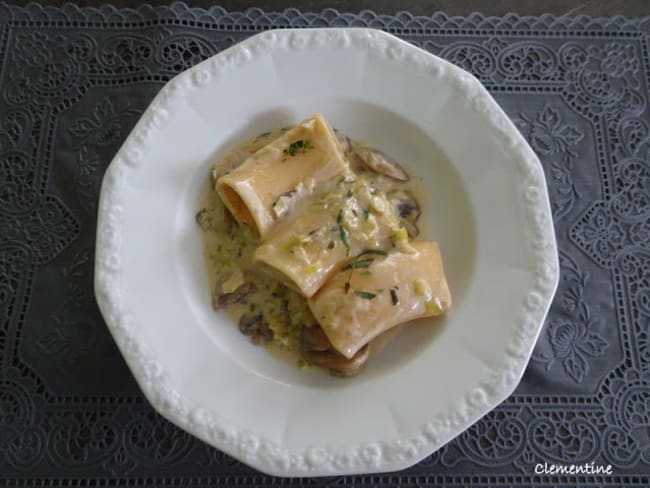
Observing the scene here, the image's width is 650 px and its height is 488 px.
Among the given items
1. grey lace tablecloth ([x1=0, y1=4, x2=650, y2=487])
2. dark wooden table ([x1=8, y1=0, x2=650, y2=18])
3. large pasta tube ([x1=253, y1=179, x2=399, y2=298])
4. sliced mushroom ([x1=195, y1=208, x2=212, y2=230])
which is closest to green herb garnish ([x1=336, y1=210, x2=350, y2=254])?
large pasta tube ([x1=253, y1=179, x2=399, y2=298])

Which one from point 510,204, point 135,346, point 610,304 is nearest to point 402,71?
point 510,204

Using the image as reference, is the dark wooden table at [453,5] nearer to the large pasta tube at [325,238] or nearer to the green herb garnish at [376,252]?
the large pasta tube at [325,238]

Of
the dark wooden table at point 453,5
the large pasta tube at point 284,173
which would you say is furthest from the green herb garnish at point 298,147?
the dark wooden table at point 453,5

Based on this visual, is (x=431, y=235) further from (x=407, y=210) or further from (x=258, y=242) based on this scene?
(x=258, y=242)

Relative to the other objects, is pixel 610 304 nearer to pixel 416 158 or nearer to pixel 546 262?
pixel 546 262

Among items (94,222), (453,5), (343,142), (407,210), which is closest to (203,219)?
(94,222)

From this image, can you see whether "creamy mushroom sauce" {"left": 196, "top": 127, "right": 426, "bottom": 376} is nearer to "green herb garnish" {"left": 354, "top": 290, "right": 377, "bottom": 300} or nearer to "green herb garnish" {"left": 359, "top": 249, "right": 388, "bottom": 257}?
"green herb garnish" {"left": 359, "top": 249, "right": 388, "bottom": 257}
